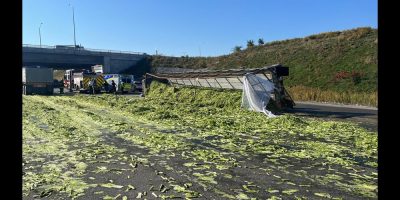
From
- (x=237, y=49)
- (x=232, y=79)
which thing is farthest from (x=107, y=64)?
(x=232, y=79)

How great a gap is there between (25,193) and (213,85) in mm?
23150

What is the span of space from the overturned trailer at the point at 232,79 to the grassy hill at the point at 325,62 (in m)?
9.74

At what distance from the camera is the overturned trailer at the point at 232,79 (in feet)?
75.4

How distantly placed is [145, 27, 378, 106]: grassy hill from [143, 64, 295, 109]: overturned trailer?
9.74m

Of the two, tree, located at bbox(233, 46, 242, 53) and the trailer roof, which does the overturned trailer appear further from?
tree, located at bbox(233, 46, 242, 53)

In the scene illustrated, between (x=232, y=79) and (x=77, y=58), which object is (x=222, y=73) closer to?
(x=232, y=79)

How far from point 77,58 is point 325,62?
49442mm

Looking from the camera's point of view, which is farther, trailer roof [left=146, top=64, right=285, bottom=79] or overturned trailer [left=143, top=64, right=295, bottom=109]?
trailer roof [left=146, top=64, right=285, bottom=79]

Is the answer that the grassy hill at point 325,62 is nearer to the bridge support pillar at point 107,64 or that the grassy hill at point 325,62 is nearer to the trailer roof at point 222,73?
the trailer roof at point 222,73

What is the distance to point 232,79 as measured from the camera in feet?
85.9

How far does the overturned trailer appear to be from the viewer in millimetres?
22984

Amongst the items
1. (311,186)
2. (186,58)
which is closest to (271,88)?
(311,186)

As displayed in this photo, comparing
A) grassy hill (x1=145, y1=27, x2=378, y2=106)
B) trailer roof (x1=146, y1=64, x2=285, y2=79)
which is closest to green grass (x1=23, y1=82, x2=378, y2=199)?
trailer roof (x1=146, y1=64, x2=285, y2=79)

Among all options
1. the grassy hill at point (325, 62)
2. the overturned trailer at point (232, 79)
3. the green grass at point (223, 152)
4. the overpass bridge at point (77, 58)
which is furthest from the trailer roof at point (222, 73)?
the overpass bridge at point (77, 58)
